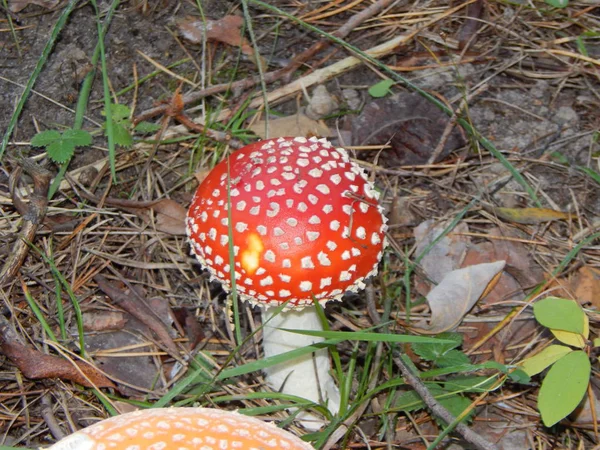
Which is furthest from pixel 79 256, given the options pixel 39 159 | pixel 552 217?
pixel 552 217

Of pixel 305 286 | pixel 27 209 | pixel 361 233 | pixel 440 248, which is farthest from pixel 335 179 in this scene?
pixel 27 209

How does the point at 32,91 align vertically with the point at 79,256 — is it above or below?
above

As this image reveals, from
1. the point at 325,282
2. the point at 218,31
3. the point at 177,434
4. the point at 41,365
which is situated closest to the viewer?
the point at 177,434

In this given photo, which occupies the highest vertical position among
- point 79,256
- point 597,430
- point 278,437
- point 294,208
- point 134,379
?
point 294,208

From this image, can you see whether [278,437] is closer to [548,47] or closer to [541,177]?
[541,177]

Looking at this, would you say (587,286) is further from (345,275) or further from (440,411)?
(345,275)

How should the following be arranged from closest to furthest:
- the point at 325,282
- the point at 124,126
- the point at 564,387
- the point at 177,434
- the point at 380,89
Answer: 1. the point at 177,434
2. the point at 564,387
3. the point at 325,282
4. the point at 124,126
5. the point at 380,89

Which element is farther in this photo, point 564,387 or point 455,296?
point 455,296

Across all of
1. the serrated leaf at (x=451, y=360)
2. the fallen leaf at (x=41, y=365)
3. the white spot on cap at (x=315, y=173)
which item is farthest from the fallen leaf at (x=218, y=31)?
the serrated leaf at (x=451, y=360)
